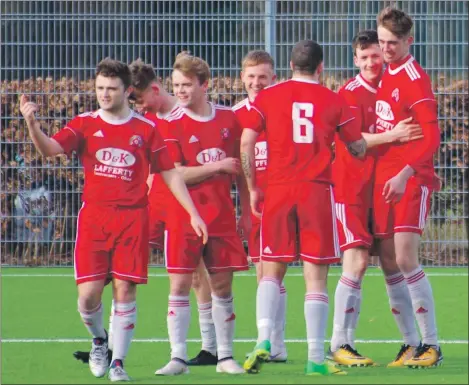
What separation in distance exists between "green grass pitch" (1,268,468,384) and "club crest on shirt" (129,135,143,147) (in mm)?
1172

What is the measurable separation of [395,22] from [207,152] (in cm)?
121

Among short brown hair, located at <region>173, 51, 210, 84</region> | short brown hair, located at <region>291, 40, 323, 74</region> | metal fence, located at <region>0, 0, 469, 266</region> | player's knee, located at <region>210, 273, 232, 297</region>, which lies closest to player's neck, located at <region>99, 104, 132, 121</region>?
short brown hair, located at <region>173, 51, 210, 84</region>

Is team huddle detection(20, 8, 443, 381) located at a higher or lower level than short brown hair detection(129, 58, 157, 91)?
lower

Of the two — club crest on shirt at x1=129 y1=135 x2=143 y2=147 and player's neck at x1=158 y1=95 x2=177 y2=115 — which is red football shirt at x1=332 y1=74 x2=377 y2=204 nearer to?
player's neck at x1=158 y1=95 x2=177 y2=115

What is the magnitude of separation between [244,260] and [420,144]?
43.9 inches

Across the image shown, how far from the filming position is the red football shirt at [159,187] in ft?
27.6

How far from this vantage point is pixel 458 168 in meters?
14.8

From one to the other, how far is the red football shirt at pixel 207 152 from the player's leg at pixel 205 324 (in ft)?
1.79

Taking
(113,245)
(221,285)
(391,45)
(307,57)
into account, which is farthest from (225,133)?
(391,45)

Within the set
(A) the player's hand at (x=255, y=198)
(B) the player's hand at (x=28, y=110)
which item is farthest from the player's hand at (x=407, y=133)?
(B) the player's hand at (x=28, y=110)

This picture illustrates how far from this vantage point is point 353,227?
8.45 meters

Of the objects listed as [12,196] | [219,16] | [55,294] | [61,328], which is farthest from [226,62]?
[61,328]

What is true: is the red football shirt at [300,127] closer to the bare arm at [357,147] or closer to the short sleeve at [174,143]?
the bare arm at [357,147]

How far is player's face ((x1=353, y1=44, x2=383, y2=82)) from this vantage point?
866 cm
